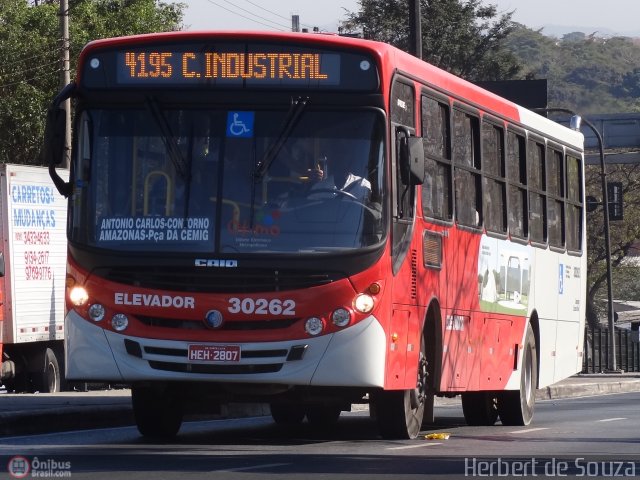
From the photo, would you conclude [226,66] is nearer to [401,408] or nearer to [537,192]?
[401,408]

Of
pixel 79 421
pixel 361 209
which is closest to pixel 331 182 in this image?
pixel 361 209

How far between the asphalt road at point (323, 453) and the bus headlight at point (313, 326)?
3.09 ft

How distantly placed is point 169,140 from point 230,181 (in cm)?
60

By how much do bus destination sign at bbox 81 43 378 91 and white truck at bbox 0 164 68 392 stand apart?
11353 mm

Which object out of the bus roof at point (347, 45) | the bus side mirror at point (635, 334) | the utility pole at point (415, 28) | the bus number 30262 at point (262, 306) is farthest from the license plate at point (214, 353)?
the bus side mirror at point (635, 334)

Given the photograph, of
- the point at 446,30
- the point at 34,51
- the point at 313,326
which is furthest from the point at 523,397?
the point at 446,30

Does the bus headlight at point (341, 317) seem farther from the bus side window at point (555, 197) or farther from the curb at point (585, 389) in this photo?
the curb at point (585, 389)

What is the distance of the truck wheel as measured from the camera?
24500 millimetres

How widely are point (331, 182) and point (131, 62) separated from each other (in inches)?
76.9

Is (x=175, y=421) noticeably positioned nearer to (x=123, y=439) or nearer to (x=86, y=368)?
(x=123, y=439)

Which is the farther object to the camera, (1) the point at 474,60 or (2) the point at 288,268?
(1) the point at 474,60

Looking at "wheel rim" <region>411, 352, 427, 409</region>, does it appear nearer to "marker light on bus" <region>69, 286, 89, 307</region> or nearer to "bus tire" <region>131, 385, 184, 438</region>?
"bus tire" <region>131, 385, 184, 438</region>

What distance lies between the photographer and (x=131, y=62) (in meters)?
12.9

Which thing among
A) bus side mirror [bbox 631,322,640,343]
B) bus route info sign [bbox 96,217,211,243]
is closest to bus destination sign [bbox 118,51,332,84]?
bus route info sign [bbox 96,217,211,243]
